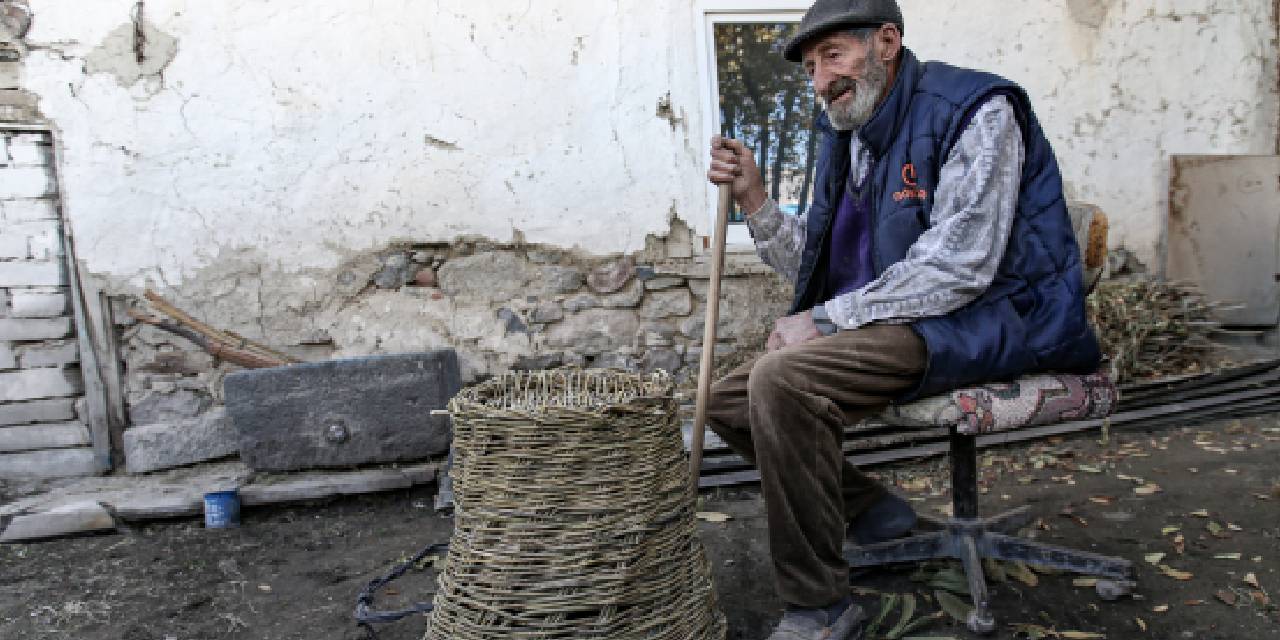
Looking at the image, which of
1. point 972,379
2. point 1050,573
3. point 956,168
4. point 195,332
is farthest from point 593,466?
point 195,332

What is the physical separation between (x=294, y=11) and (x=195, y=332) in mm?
1612

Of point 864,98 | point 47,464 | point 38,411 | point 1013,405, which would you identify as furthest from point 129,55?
point 1013,405

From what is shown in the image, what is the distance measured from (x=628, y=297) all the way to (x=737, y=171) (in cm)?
189

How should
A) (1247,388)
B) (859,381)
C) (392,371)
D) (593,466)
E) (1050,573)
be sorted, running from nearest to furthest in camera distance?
(593,466) → (859,381) → (1050,573) → (392,371) → (1247,388)

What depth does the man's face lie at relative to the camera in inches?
102

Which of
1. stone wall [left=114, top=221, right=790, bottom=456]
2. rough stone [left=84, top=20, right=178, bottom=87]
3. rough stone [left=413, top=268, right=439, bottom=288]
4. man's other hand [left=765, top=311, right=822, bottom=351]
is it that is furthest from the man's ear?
rough stone [left=84, top=20, right=178, bottom=87]

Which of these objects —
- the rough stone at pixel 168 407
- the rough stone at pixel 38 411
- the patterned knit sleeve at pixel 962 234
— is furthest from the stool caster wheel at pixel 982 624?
the rough stone at pixel 38 411

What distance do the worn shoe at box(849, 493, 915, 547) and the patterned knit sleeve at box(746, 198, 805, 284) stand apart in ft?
2.66

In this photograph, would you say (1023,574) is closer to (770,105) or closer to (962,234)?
(962,234)

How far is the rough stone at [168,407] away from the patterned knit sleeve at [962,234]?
3.34 metres

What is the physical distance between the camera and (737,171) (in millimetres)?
2771

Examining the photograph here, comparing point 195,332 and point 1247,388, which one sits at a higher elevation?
point 195,332

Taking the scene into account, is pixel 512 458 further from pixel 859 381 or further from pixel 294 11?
pixel 294 11

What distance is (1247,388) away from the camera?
4809 millimetres
